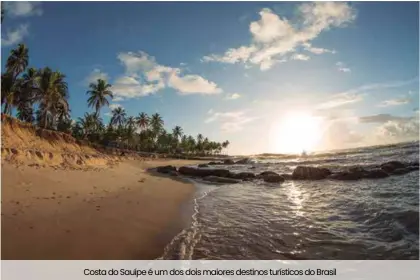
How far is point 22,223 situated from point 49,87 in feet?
126

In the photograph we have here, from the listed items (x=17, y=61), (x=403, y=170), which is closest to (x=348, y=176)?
(x=403, y=170)

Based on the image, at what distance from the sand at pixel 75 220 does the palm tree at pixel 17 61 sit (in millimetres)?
36773

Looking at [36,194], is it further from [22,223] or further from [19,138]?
[19,138]

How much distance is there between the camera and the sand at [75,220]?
533cm

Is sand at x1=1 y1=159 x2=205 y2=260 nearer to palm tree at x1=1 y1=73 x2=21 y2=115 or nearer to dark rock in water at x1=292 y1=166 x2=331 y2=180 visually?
dark rock in water at x1=292 y1=166 x2=331 y2=180

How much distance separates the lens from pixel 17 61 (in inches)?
1553

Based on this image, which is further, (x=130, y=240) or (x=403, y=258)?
(x=130, y=240)

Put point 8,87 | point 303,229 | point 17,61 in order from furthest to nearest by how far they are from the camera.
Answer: point 17,61 → point 8,87 → point 303,229

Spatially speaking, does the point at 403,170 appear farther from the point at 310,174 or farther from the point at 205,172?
the point at 205,172

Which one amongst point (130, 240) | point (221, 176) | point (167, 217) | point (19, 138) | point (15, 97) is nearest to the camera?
Answer: point (130, 240)

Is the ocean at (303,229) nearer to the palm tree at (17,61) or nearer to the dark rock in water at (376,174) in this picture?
the dark rock in water at (376,174)

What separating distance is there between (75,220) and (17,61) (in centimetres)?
4375
